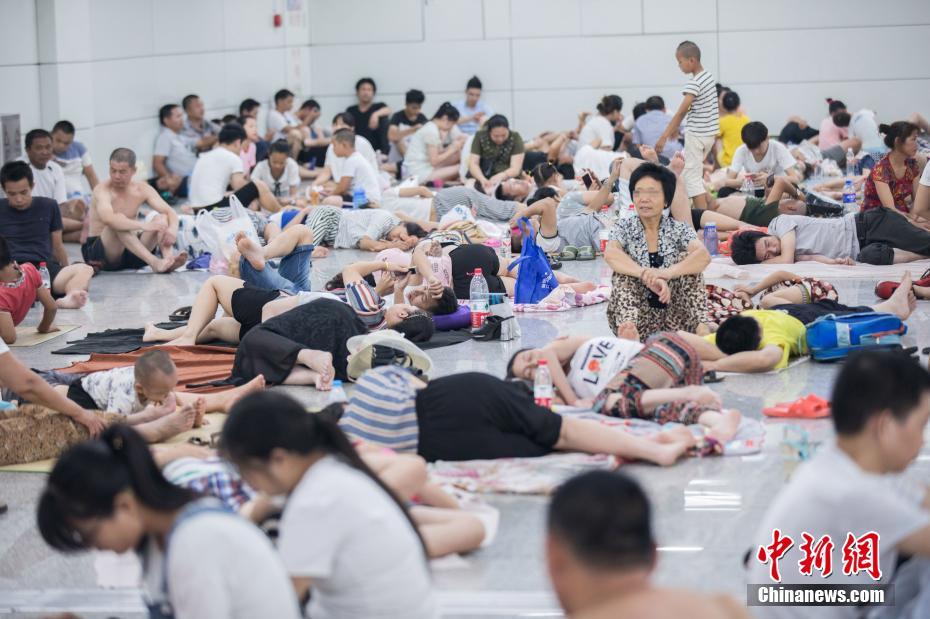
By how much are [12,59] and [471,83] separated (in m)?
7.27

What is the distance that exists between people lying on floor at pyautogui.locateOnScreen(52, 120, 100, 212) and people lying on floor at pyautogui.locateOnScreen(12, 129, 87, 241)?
151mm

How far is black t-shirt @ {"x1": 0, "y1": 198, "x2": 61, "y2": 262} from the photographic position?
931cm

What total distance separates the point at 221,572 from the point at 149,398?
3.33 m

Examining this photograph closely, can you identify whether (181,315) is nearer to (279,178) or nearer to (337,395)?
(337,395)

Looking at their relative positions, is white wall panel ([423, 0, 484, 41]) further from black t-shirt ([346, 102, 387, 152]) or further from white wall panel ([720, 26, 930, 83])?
white wall panel ([720, 26, 930, 83])

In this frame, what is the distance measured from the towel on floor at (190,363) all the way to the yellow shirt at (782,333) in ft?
8.98

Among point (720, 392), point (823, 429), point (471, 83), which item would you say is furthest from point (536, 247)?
point (471, 83)

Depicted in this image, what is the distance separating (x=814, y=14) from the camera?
1830cm

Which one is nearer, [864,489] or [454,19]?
[864,489]

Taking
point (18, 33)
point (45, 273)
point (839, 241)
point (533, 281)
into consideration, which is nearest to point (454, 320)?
point (533, 281)

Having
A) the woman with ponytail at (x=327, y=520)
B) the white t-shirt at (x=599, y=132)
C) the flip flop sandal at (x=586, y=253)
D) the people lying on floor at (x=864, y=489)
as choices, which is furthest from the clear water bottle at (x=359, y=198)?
the people lying on floor at (x=864, y=489)

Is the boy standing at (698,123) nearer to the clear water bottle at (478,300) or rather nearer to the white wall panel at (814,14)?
the clear water bottle at (478,300)

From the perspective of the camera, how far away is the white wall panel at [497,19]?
61.7ft

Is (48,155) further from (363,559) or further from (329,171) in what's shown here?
(363,559)
